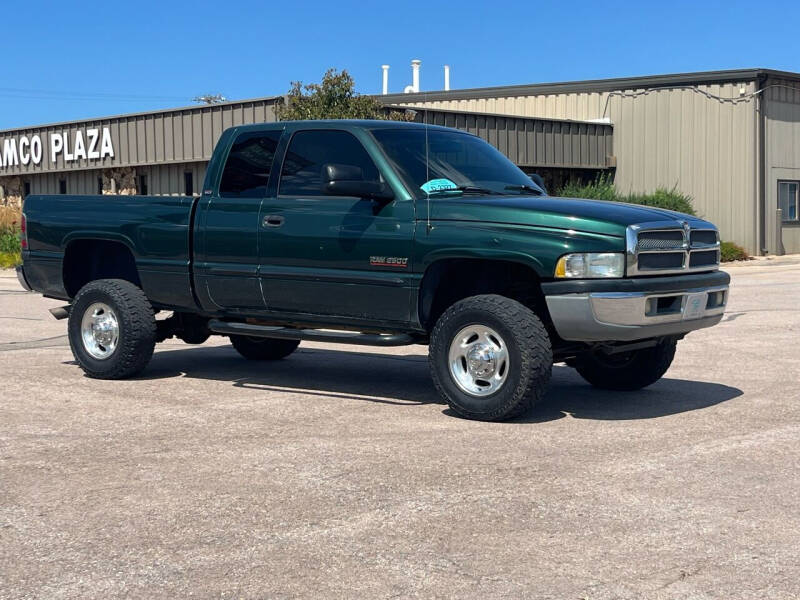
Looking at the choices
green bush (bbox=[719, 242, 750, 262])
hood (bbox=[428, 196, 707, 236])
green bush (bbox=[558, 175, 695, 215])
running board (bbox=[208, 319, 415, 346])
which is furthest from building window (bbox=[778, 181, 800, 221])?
running board (bbox=[208, 319, 415, 346])

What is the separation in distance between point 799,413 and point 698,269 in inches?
46.8

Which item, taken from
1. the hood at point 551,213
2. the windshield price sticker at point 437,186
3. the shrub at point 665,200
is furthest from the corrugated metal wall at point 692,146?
the windshield price sticker at point 437,186

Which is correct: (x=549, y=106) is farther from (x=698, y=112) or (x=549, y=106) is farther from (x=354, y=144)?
(x=354, y=144)

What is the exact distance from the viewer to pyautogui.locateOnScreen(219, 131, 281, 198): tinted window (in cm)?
904

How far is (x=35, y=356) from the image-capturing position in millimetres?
11141

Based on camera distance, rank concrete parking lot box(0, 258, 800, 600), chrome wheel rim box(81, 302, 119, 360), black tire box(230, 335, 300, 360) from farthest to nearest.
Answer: black tire box(230, 335, 300, 360), chrome wheel rim box(81, 302, 119, 360), concrete parking lot box(0, 258, 800, 600)

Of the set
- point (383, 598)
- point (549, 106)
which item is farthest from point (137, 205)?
point (549, 106)

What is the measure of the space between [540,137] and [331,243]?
79.5ft

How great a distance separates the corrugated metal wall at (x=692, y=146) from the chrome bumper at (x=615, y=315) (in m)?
25.5

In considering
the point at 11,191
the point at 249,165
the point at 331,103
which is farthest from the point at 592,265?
the point at 11,191

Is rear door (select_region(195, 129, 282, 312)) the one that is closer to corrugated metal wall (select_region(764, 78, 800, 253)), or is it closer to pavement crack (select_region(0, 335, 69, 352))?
pavement crack (select_region(0, 335, 69, 352))

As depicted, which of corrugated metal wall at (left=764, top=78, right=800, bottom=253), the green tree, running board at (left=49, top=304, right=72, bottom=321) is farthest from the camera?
corrugated metal wall at (left=764, top=78, right=800, bottom=253)

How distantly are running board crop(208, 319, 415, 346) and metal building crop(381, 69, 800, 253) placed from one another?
25.3m

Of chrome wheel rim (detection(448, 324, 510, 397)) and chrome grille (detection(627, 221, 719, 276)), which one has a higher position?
chrome grille (detection(627, 221, 719, 276))
